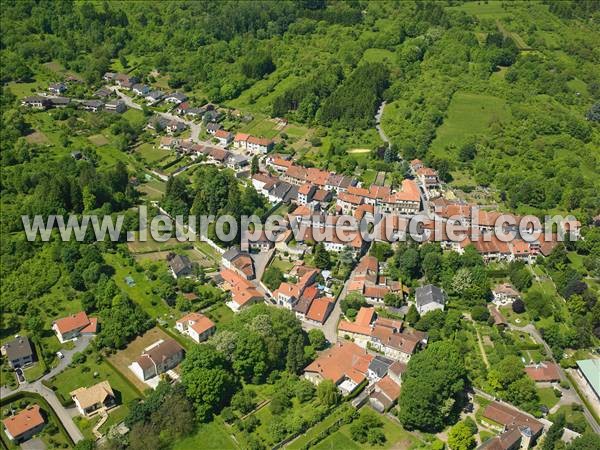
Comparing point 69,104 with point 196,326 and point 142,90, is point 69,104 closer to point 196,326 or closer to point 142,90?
point 142,90

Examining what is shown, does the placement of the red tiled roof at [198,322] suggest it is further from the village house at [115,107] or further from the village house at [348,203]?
the village house at [115,107]

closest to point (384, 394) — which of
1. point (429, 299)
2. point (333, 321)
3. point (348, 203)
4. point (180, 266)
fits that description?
point (333, 321)

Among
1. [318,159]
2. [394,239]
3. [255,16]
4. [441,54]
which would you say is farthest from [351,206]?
[255,16]

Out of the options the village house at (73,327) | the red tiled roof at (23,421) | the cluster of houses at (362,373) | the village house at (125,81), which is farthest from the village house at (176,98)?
the red tiled roof at (23,421)

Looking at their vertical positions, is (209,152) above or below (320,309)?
above

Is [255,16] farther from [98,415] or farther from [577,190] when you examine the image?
[98,415]
